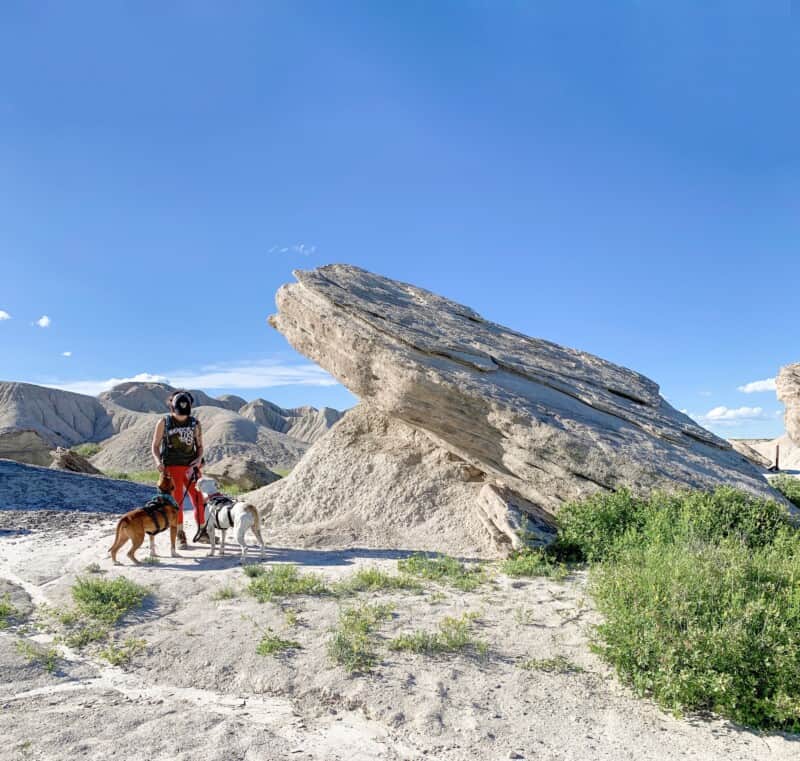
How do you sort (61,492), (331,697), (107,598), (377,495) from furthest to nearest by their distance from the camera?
(61,492)
(377,495)
(107,598)
(331,697)

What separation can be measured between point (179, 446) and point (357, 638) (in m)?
4.90

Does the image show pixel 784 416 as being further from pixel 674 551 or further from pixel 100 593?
pixel 100 593

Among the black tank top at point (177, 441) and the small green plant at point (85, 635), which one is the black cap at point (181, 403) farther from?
the small green plant at point (85, 635)

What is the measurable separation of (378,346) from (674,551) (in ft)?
16.5

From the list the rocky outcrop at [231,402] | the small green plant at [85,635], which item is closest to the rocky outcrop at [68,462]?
the small green plant at [85,635]

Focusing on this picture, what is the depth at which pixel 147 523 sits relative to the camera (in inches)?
320

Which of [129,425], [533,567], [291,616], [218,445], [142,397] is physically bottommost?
[291,616]

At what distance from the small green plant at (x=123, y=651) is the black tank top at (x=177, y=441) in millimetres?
3533

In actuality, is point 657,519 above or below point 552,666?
above

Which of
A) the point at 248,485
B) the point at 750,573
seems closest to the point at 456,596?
the point at 750,573

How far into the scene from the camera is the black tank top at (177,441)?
8.91m

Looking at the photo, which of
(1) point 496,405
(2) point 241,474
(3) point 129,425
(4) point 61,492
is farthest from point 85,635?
(3) point 129,425

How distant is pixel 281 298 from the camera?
34.8 ft

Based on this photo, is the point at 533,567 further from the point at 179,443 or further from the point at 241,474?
the point at 241,474
